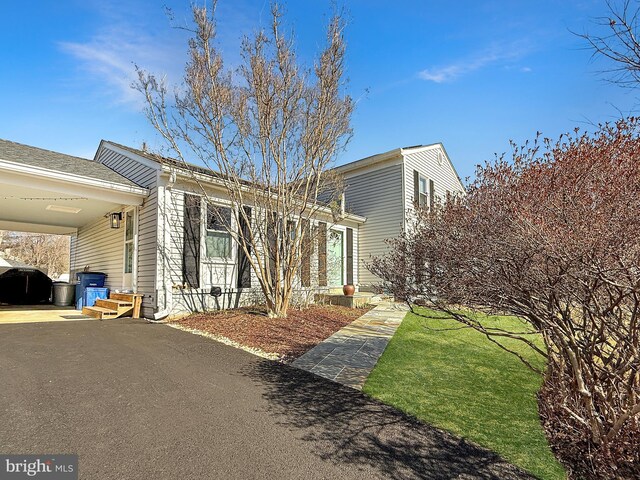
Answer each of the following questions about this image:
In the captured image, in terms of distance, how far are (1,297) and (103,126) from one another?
7.82 m

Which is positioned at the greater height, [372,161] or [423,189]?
[372,161]

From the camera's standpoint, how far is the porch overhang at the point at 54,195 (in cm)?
693

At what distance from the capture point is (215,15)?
7.48m

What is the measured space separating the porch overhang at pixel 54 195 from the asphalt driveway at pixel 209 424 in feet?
13.6

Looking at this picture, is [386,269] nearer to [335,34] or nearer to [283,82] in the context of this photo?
[283,82]

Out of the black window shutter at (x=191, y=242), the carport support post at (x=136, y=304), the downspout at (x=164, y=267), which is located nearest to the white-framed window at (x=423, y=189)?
the black window shutter at (x=191, y=242)

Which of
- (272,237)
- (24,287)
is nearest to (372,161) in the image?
(272,237)

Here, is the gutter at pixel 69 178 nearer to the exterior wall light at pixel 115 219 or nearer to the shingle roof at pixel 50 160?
the shingle roof at pixel 50 160

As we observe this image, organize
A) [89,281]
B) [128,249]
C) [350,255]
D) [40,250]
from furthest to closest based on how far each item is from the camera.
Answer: [40,250] < [350,255] < [89,281] < [128,249]

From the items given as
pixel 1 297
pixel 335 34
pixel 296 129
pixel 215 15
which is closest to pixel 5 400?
pixel 296 129

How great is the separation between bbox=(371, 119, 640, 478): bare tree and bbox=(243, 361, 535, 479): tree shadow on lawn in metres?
0.87

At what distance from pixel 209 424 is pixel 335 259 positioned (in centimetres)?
1044

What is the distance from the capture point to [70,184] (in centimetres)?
755

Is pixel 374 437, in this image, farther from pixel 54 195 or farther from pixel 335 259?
pixel 335 259
